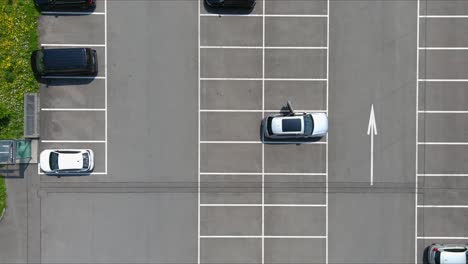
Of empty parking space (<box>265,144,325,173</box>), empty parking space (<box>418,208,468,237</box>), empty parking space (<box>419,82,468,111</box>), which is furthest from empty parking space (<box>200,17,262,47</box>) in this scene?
empty parking space (<box>418,208,468,237</box>)

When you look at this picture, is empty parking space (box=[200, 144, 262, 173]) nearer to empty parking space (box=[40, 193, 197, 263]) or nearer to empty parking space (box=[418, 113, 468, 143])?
empty parking space (box=[40, 193, 197, 263])

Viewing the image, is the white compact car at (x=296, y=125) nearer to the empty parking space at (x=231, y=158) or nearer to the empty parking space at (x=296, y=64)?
the empty parking space at (x=231, y=158)

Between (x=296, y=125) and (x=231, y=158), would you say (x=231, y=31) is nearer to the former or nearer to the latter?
(x=296, y=125)

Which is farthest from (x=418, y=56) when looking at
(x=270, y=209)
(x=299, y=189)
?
(x=270, y=209)

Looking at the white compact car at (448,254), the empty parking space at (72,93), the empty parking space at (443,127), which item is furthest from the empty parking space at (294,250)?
the empty parking space at (72,93)

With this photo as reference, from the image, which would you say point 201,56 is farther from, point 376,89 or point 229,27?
point 376,89
